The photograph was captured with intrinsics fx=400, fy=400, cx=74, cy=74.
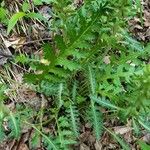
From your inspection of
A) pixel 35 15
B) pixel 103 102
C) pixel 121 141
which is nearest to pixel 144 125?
pixel 121 141

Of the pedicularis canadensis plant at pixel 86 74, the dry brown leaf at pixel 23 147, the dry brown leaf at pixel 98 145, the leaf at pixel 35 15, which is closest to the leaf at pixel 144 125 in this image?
the pedicularis canadensis plant at pixel 86 74

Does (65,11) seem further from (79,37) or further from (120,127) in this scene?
(120,127)

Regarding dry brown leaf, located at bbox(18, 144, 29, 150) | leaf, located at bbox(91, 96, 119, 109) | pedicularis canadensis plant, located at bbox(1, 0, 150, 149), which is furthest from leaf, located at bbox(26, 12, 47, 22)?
dry brown leaf, located at bbox(18, 144, 29, 150)

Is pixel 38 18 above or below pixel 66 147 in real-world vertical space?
above

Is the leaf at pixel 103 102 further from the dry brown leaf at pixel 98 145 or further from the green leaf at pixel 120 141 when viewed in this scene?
the dry brown leaf at pixel 98 145

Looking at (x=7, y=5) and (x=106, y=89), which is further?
(x=7, y=5)

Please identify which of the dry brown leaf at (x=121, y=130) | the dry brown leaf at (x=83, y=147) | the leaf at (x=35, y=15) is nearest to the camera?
the dry brown leaf at (x=83, y=147)

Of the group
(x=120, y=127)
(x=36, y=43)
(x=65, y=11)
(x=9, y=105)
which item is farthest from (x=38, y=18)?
(x=120, y=127)

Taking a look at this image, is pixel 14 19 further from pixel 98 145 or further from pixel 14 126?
pixel 98 145
